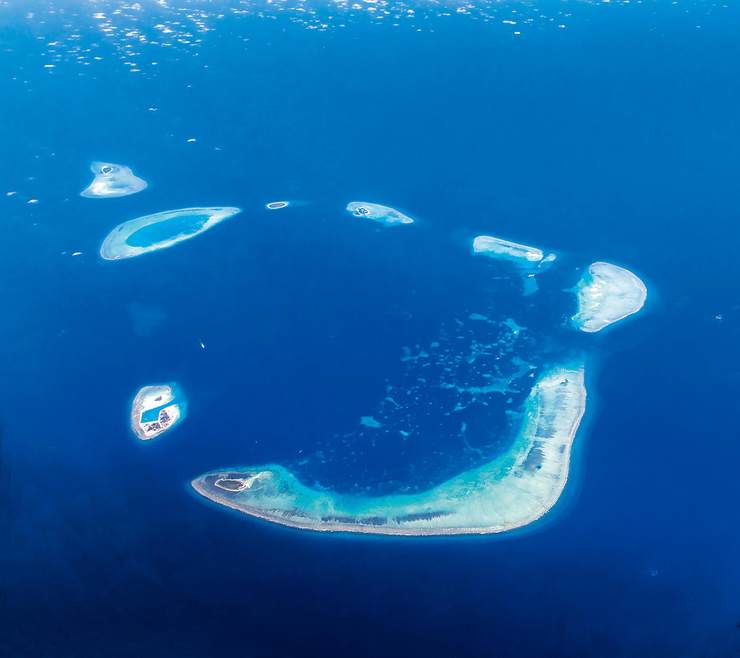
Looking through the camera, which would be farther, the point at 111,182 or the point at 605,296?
the point at 111,182

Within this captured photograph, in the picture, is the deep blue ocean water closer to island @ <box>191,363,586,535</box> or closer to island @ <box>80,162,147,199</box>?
island @ <box>191,363,586,535</box>

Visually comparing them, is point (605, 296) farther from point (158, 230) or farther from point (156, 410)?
point (158, 230)

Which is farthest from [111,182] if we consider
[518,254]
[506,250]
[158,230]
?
[518,254]

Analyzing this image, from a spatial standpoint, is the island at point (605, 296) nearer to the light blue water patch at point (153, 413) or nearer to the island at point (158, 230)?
the light blue water patch at point (153, 413)

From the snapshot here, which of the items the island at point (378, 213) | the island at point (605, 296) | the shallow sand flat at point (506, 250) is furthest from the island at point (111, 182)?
the island at point (605, 296)

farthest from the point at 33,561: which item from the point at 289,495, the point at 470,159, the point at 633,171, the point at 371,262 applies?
the point at 633,171

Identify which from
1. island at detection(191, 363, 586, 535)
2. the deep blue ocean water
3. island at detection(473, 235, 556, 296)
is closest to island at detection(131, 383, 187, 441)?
the deep blue ocean water
